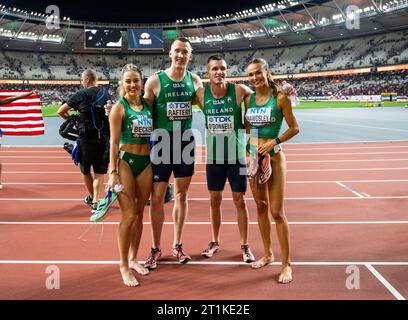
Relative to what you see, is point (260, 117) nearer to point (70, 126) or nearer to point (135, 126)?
point (135, 126)

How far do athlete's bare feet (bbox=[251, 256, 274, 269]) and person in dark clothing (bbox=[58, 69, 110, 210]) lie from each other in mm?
2674

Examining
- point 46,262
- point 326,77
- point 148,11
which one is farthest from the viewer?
point 326,77

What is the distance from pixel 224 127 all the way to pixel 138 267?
5.43 feet

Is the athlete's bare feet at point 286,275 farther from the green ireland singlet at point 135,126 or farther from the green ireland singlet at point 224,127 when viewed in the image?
the green ireland singlet at point 135,126

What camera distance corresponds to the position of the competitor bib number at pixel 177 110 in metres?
3.88

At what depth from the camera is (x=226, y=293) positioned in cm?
328

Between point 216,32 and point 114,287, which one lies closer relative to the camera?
point 114,287

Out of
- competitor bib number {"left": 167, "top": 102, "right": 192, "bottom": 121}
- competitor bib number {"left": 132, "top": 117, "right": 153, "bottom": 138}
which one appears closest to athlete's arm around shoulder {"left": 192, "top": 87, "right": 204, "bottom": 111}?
competitor bib number {"left": 167, "top": 102, "right": 192, "bottom": 121}

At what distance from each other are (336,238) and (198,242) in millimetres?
1667

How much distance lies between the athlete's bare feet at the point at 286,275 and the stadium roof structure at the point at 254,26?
4426cm

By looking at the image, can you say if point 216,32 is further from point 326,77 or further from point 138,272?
point 138,272

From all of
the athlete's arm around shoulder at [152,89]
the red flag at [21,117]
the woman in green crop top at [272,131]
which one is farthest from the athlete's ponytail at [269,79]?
the red flag at [21,117]

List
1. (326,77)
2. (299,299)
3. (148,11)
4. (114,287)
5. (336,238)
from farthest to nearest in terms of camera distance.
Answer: (326,77) < (148,11) < (336,238) < (114,287) < (299,299)

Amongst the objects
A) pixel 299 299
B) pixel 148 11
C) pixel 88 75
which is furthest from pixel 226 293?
pixel 148 11
